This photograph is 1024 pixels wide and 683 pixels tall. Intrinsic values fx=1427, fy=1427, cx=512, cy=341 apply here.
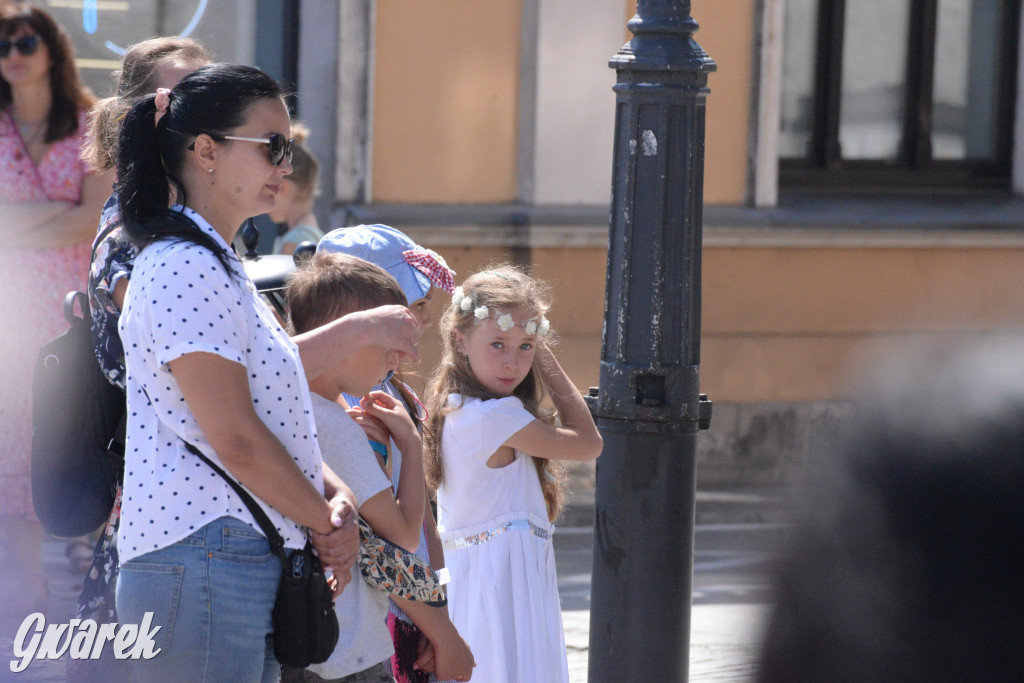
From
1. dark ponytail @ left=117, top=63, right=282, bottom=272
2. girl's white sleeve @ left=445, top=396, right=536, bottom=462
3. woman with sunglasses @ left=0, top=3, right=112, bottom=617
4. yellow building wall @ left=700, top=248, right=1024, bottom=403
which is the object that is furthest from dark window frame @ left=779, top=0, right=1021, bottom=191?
dark ponytail @ left=117, top=63, right=282, bottom=272

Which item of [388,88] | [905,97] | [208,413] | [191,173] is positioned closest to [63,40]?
[388,88]

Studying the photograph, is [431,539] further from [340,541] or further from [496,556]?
[340,541]

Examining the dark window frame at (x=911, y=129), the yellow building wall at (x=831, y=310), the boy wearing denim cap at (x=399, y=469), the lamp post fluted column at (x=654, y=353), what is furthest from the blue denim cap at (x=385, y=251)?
the dark window frame at (x=911, y=129)

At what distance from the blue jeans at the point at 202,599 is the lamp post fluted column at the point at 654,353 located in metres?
1.55

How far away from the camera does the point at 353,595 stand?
8.80 ft

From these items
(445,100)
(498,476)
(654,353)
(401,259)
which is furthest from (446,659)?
(445,100)

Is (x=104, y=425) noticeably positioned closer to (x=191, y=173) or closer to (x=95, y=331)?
(x=95, y=331)

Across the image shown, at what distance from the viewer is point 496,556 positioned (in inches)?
135

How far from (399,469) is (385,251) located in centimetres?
60

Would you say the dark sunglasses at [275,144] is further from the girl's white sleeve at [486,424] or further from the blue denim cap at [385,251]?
the girl's white sleeve at [486,424]

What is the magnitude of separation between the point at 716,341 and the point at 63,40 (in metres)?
4.11

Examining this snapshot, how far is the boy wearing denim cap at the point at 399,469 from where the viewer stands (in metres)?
2.84

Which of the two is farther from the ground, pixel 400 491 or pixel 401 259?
pixel 401 259

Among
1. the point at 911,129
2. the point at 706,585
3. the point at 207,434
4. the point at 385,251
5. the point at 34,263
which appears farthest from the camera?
the point at 911,129
